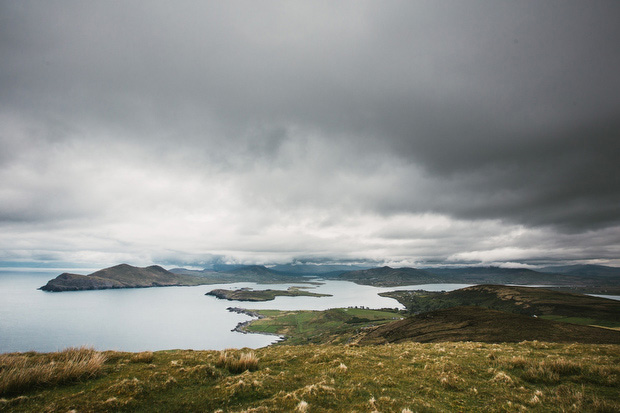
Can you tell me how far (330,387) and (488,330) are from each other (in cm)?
4994

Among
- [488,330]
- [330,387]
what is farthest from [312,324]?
[330,387]

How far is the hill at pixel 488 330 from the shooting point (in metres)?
37.0

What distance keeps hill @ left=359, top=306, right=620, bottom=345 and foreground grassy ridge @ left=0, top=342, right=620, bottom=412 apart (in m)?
30.8

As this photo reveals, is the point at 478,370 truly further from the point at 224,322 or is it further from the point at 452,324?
the point at 224,322

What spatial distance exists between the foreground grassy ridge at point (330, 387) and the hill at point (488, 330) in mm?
30806

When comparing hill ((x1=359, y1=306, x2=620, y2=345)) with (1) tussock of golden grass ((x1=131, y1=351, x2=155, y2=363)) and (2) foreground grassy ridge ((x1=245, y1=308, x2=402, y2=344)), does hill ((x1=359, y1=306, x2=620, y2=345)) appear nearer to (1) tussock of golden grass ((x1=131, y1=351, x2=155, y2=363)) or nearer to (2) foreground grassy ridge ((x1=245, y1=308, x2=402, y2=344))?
(1) tussock of golden grass ((x1=131, y1=351, x2=155, y2=363))

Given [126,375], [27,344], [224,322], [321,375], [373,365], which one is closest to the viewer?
[126,375]

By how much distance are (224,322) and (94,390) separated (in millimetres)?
205802

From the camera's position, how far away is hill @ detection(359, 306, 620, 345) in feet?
121

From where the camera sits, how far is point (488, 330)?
44.4 m

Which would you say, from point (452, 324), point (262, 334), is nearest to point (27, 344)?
point (262, 334)

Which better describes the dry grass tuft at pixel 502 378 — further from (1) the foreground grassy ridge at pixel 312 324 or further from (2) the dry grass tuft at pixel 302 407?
(1) the foreground grassy ridge at pixel 312 324

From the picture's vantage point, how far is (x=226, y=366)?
12.3 meters

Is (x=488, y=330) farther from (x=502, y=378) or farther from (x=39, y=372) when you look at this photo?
(x=39, y=372)
